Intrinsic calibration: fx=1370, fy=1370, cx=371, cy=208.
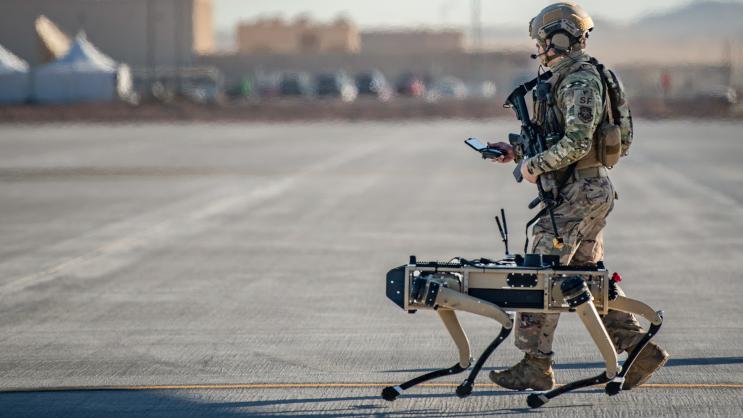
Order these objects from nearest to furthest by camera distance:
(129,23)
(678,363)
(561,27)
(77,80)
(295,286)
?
(561,27)
(678,363)
(295,286)
(77,80)
(129,23)

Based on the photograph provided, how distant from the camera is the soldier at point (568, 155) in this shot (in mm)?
6594

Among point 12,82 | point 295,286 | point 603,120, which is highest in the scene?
point 603,120

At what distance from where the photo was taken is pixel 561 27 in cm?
672

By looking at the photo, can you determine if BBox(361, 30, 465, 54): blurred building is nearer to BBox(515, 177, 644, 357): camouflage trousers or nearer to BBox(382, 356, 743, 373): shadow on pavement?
BBox(382, 356, 743, 373): shadow on pavement

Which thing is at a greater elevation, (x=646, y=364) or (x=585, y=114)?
(x=585, y=114)

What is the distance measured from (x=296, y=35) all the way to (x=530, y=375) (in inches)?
5591

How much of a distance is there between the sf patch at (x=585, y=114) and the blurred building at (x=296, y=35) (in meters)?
136

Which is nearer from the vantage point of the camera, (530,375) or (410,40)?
(530,375)

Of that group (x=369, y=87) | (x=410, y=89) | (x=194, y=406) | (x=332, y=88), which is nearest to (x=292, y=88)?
(x=332, y=88)

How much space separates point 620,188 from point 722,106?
41968 mm

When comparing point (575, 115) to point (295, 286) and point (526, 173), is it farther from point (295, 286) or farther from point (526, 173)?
point (295, 286)

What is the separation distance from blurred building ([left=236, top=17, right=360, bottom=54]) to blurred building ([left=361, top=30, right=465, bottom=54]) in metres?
5.13

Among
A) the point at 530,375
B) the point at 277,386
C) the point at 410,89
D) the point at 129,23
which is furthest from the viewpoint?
the point at 129,23

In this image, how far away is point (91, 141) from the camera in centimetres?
3912
